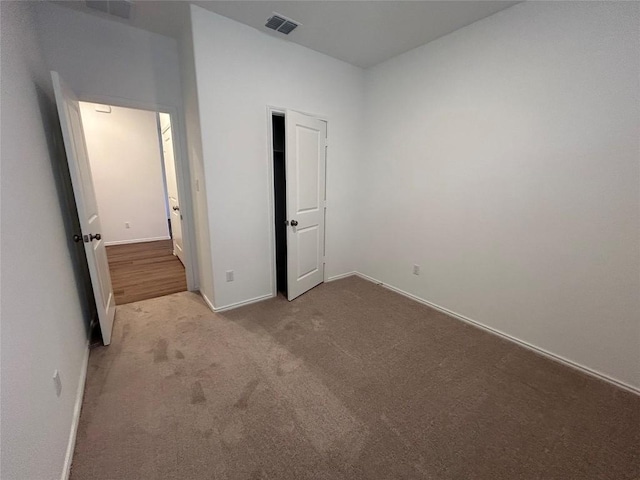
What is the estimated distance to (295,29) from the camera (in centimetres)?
239

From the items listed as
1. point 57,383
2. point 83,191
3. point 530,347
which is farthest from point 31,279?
point 530,347

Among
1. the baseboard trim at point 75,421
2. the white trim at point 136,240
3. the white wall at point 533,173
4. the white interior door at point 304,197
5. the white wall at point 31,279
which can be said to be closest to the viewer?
the white wall at point 31,279

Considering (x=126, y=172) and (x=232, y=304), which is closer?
Answer: (x=232, y=304)

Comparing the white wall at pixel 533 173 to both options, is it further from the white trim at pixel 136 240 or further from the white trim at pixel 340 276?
the white trim at pixel 136 240

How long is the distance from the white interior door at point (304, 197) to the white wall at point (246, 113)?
8.2 inches

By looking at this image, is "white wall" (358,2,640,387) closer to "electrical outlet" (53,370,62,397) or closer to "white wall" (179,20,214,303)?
"white wall" (179,20,214,303)

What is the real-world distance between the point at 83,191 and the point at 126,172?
385 centimetres

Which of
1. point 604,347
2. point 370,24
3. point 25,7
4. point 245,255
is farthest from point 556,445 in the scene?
point 25,7

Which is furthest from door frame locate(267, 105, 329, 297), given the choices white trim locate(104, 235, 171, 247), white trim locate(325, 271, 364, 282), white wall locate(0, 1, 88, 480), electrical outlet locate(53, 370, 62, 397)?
white trim locate(104, 235, 171, 247)

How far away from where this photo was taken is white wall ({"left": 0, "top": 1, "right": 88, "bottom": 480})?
3.06 ft

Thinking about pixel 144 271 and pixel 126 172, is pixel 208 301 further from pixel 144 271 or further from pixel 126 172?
pixel 126 172

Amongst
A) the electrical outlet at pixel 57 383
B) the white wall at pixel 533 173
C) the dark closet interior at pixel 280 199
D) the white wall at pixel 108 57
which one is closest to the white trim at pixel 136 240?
the dark closet interior at pixel 280 199

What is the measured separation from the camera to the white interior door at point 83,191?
1803 mm

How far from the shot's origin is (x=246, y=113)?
8.20ft
